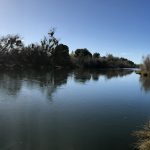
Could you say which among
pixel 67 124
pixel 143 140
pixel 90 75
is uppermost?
pixel 90 75

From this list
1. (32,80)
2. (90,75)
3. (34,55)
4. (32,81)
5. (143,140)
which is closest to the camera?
(143,140)

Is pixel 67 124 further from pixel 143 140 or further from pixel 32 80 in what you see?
pixel 32 80

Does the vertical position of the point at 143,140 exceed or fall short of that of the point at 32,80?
it falls short

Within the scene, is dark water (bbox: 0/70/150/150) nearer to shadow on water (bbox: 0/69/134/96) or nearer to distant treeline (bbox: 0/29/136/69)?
shadow on water (bbox: 0/69/134/96)

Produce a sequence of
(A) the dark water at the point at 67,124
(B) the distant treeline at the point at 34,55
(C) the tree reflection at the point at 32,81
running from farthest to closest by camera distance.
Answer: (B) the distant treeline at the point at 34,55
(C) the tree reflection at the point at 32,81
(A) the dark water at the point at 67,124

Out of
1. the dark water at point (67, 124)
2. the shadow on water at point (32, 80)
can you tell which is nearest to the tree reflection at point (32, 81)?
the shadow on water at point (32, 80)

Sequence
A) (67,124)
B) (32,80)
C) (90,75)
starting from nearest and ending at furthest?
(67,124)
(32,80)
(90,75)

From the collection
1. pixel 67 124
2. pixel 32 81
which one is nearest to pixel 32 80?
pixel 32 81

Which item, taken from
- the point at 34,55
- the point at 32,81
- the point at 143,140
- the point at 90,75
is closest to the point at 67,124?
the point at 143,140

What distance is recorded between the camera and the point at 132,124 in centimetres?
1182

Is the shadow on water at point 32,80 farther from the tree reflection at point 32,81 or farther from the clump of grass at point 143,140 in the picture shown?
the clump of grass at point 143,140

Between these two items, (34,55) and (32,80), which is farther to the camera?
(34,55)

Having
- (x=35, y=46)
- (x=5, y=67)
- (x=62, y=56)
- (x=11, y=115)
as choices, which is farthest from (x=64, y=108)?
(x=62, y=56)

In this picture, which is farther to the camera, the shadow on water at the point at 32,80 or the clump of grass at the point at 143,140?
the shadow on water at the point at 32,80
